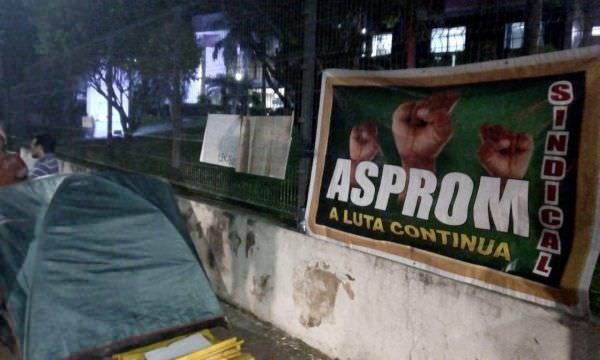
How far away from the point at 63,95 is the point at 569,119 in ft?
38.7

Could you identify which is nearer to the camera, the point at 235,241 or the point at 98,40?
the point at 235,241

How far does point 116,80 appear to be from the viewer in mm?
9289

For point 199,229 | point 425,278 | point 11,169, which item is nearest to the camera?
point 425,278

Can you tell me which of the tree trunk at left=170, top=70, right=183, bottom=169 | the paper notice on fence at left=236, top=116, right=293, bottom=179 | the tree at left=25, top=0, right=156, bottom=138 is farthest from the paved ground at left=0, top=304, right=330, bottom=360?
the tree at left=25, top=0, right=156, bottom=138

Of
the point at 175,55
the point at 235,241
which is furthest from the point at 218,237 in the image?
the point at 175,55

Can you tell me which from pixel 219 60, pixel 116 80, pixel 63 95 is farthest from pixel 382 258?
pixel 63 95

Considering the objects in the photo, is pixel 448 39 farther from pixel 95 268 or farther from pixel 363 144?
pixel 95 268

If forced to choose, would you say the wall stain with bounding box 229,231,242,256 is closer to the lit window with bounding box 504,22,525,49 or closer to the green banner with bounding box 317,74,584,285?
the green banner with bounding box 317,74,584,285

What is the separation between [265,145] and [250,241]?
96cm

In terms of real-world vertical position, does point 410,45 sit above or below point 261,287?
above

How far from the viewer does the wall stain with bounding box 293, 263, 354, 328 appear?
4.07 m

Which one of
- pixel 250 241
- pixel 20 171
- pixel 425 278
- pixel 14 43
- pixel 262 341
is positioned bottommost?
pixel 262 341

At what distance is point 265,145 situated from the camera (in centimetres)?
520

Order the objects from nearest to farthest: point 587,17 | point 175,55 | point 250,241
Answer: point 587,17
point 250,241
point 175,55
